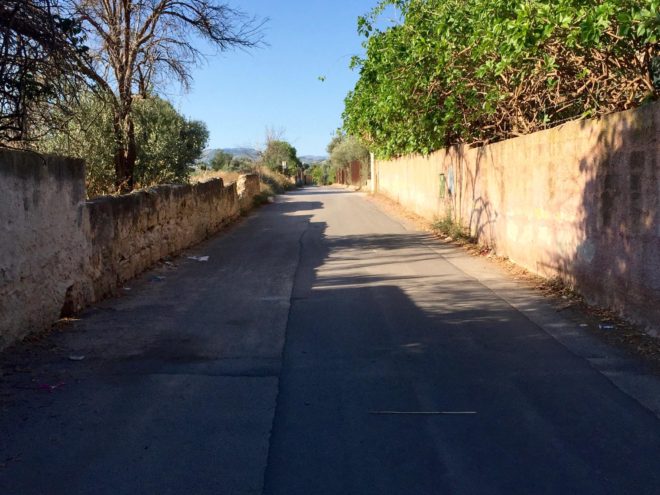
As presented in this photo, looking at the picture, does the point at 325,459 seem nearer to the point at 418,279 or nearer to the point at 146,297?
the point at 146,297

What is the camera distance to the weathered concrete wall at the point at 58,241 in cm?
629

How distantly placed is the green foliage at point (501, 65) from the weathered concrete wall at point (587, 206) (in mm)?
857

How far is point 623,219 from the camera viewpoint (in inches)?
275

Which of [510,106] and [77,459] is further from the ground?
[510,106]

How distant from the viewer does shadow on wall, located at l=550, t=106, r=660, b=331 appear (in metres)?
6.31

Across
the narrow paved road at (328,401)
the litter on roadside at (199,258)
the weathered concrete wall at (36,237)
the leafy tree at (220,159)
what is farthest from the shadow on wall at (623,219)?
the leafy tree at (220,159)

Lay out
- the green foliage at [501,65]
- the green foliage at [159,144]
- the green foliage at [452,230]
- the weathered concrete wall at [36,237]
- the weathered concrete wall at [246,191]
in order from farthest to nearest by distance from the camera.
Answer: the weathered concrete wall at [246,191]
the green foliage at [159,144]
the green foliage at [452,230]
the green foliage at [501,65]
the weathered concrete wall at [36,237]

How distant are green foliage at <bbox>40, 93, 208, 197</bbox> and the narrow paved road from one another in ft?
27.7

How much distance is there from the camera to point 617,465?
147 inches

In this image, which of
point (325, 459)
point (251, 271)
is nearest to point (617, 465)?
point (325, 459)

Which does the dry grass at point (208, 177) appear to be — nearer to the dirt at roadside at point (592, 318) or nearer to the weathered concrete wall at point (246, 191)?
the weathered concrete wall at point (246, 191)

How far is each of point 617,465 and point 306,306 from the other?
5.05 meters

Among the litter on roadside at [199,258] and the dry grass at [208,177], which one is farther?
the dry grass at [208,177]

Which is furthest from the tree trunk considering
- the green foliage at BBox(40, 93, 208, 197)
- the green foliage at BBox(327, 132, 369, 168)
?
the green foliage at BBox(327, 132, 369, 168)
